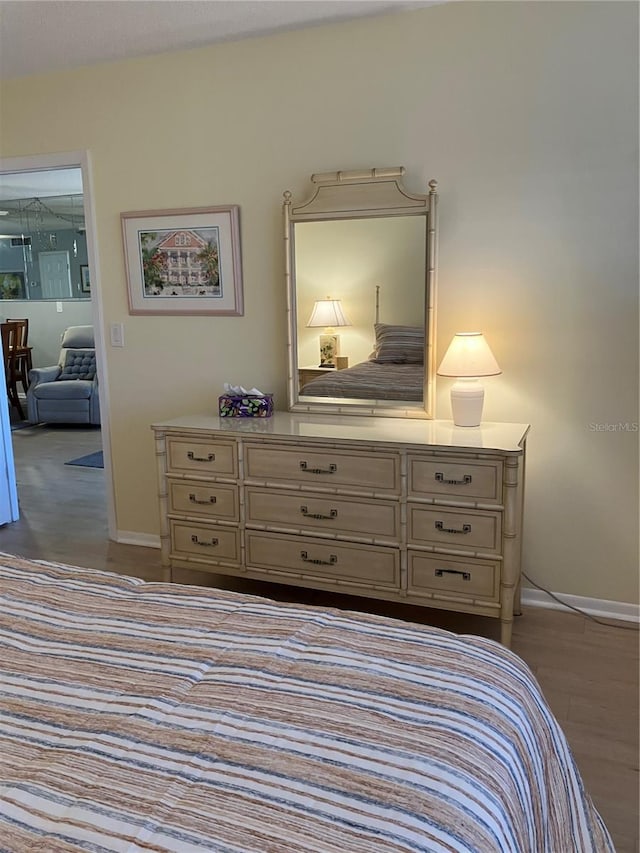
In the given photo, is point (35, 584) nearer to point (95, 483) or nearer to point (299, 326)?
point (299, 326)

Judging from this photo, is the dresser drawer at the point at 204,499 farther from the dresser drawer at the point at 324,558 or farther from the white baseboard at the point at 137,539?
the white baseboard at the point at 137,539

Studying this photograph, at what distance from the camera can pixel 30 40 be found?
3.01 m

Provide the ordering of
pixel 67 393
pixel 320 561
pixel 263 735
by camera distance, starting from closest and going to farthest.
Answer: pixel 263 735 → pixel 320 561 → pixel 67 393

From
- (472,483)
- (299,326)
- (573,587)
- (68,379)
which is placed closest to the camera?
(472,483)

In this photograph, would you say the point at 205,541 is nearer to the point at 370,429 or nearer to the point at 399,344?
the point at 370,429

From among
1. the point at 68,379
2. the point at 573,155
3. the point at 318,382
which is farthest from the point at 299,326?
the point at 68,379

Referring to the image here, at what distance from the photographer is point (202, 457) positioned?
2.87 meters

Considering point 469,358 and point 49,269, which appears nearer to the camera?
point 469,358

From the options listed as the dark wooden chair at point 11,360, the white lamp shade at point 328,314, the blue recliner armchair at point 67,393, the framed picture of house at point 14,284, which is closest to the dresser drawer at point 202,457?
Answer: the white lamp shade at point 328,314

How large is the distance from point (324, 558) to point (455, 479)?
2.09 ft

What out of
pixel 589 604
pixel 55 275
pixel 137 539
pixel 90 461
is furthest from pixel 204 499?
pixel 55 275

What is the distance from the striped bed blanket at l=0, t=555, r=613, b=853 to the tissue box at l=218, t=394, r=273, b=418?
1602 mm

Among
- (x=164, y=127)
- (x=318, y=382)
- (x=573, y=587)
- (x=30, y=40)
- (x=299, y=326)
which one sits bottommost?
(x=573, y=587)

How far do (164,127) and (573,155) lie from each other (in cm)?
188
